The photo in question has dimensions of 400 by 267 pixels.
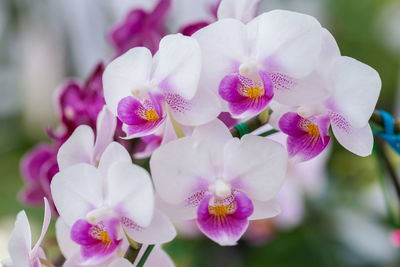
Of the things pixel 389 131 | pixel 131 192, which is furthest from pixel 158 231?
pixel 389 131

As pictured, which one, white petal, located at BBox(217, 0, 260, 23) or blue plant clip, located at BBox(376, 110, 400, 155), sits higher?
white petal, located at BBox(217, 0, 260, 23)

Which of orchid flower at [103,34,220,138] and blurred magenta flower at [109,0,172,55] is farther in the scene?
blurred magenta flower at [109,0,172,55]

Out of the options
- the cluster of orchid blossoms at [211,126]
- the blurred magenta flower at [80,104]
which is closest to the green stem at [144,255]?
the cluster of orchid blossoms at [211,126]

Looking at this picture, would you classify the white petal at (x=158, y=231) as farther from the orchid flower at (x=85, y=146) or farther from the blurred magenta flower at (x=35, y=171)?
the blurred magenta flower at (x=35, y=171)

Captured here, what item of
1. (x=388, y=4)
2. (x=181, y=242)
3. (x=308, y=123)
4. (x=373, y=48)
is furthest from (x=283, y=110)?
(x=388, y=4)

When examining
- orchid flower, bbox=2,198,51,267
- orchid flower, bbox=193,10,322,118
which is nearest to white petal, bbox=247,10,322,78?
orchid flower, bbox=193,10,322,118

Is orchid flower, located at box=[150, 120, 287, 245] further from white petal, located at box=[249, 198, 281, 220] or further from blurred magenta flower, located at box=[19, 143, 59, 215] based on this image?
blurred magenta flower, located at box=[19, 143, 59, 215]

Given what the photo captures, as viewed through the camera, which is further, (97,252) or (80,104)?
(80,104)

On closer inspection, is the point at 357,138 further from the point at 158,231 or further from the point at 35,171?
the point at 35,171
